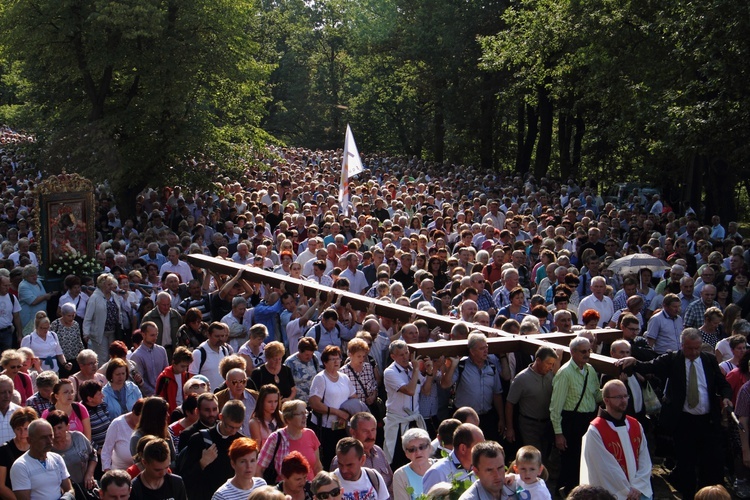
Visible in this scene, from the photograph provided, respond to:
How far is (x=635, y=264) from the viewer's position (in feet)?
47.3

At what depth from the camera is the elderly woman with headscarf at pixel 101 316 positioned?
12500 mm

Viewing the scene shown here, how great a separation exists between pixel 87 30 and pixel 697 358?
17766mm

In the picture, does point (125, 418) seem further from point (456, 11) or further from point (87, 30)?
point (456, 11)

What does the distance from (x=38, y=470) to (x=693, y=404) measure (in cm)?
570

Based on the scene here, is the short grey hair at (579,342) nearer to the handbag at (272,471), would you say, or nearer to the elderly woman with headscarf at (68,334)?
the handbag at (272,471)

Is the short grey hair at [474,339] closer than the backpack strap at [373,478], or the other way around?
the backpack strap at [373,478]

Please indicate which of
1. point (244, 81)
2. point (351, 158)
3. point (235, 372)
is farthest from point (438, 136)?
point (235, 372)

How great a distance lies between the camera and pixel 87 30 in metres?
23.1

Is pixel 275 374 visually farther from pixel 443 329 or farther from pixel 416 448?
pixel 416 448

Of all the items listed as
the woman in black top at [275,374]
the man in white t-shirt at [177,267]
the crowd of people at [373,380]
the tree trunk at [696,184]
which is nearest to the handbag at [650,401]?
the crowd of people at [373,380]

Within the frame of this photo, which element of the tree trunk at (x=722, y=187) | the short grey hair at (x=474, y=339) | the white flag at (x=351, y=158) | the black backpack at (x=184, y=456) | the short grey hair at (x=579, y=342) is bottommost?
the black backpack at (x=184, y=456)

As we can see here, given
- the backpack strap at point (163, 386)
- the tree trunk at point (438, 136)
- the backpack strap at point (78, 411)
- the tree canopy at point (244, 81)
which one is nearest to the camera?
the backpack strap at point (78, 411)

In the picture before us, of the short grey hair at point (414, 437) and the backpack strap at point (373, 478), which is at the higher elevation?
the short grey hair at point (414, 437)

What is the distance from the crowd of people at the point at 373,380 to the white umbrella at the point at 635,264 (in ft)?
0.42
